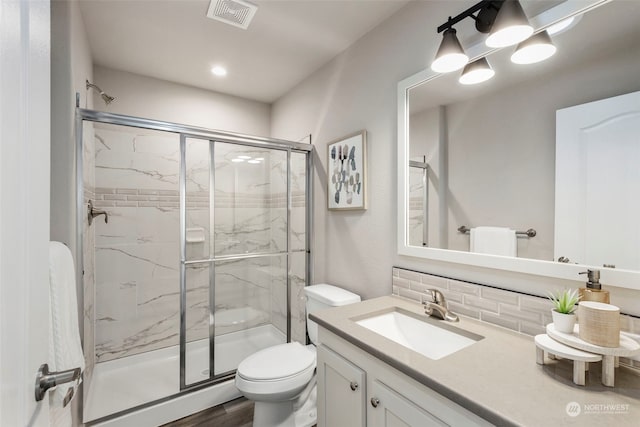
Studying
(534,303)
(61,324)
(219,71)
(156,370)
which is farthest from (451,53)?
(156,370)


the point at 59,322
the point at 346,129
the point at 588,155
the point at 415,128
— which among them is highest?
the point at 346,129

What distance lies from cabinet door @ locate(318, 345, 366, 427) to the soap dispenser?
75cm

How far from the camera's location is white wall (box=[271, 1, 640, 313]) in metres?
1.47

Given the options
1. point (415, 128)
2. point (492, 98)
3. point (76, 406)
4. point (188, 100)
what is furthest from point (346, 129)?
point (76, 406)

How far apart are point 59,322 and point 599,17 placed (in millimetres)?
2030

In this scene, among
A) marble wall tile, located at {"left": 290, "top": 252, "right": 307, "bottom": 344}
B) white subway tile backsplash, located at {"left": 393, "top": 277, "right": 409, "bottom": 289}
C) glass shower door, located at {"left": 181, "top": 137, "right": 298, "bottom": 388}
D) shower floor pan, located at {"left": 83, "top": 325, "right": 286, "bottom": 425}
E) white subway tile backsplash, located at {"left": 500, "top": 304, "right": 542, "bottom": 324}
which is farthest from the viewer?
marble wall tile, located at {"left": 290, "top": 252, "right": 307, "bottom": 344}

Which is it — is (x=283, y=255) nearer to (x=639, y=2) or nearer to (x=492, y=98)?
(x=492, y=98)

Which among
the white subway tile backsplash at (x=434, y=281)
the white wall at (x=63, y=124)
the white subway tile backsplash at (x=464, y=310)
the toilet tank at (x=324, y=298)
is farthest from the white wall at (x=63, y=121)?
the white subway tile backsplash at (x=464, y=310)

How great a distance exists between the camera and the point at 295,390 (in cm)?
160

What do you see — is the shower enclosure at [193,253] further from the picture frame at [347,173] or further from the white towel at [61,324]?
the white towel at [61,324]

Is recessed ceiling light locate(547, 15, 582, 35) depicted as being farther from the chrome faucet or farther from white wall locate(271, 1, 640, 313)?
the chrome faucet

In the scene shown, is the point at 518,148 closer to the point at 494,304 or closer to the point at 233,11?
the point at 494,304

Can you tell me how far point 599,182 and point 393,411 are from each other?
1002 millimetres

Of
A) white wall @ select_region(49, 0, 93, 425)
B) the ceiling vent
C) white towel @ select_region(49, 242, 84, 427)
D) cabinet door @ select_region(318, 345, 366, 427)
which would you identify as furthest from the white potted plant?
white wall @ select_region(49, 0, 93, 425)
